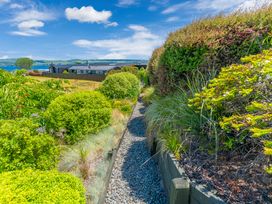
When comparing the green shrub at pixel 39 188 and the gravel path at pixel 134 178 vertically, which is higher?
the green shrub at pixel 39 188

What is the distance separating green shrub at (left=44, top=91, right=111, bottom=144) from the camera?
4824mm

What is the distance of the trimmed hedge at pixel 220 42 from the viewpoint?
147 inches

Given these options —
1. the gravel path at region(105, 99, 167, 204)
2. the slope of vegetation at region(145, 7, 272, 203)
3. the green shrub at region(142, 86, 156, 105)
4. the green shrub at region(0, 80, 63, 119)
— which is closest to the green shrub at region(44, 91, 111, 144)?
the green shrub at region(0, 80, 63, 119)

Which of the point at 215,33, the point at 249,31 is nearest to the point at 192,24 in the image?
the point at 215,33

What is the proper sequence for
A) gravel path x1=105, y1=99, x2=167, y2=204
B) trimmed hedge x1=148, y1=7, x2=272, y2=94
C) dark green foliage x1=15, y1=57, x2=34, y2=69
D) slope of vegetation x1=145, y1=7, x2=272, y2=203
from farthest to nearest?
dark green foliage x1=15, y1=57, x2=34, y2=69 < trimmed hedge x1=148, y1=7, x2=272, y2=94 < gravel path x1=105, y1=99, x2=167, y2=204 < slope of vegetation x1=145, y1=7, x2=272, y2=203

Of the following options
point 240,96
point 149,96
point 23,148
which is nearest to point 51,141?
point 23,148

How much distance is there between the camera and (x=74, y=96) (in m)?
5.38

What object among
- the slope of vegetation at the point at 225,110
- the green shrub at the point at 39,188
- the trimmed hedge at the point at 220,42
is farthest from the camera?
the trimmed hedge at the point at 220,42

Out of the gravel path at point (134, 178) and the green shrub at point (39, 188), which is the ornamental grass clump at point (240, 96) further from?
the green shrub at point (39, 188)

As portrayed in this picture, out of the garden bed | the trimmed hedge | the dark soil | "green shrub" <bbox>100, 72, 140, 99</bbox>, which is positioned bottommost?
the garden bed

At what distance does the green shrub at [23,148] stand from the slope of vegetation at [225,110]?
2.11 meters

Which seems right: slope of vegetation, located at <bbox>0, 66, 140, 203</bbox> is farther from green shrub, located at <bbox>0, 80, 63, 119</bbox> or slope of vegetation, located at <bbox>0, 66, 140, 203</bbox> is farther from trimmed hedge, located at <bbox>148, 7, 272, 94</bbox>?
trimmed hedge, located at <bbox>148, 7, 272, 94</bbox>

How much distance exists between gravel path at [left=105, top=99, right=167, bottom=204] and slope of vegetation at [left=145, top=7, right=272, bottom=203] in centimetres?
61

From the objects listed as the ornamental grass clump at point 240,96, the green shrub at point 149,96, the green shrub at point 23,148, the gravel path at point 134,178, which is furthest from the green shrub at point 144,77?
the ornamental grass clump at point 240,96
